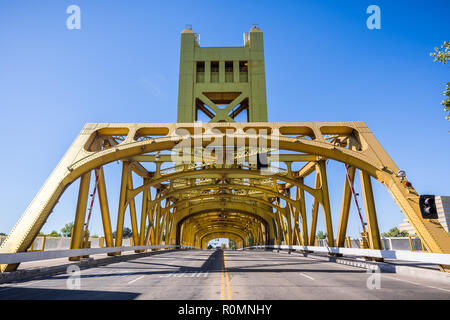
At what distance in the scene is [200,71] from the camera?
32.1 m

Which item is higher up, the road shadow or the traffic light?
the traffic light

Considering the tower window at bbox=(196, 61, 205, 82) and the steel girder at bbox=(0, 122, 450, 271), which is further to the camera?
the tower window at bbox=(196, 61, 205, 82)

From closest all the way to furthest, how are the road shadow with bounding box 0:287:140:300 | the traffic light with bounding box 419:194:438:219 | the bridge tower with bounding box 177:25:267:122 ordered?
1. the road shadow with bounding box 0:287:140:300
2. the traffic light with bounding box 419:194:438:219
3. the bridge tower with bounding box 177:25:267:122

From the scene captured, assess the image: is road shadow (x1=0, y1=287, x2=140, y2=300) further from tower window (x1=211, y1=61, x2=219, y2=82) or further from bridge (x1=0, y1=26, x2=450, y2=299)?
tower window (x1=211, y1=61, x2=219, y2=82)

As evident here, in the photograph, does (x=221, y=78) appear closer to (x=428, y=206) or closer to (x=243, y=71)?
(x=243, y=71)

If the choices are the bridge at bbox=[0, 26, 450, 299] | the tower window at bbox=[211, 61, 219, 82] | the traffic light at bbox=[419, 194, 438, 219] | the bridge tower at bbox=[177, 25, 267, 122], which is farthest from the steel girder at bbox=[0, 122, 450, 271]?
the tower window at bbox=[211, 61, 219, 82]

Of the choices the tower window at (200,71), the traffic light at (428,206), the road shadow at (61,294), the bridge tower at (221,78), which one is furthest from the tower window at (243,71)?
the road shadow at (61,294)

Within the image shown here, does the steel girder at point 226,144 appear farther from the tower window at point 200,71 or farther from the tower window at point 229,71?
the tower window at point 229,71

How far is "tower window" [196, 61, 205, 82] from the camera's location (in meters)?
31.4

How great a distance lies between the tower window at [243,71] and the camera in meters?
31.5

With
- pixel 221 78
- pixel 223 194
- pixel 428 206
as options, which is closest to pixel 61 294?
pixel 428 206

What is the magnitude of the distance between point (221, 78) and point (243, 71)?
3.13 metres
